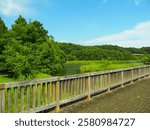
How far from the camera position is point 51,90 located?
979 centimetres

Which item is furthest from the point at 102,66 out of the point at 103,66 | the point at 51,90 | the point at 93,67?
the point at 93,67

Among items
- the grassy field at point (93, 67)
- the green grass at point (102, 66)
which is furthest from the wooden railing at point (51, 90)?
the grassy field at point (93, 67)

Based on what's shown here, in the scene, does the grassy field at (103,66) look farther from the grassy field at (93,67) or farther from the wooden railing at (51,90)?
the wooden railing at (51,90)

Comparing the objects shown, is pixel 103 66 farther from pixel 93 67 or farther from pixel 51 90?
pixel 93 67

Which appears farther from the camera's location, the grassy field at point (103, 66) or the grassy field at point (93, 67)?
the grassy field at point (93, 67)

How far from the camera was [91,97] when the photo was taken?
12.9 m

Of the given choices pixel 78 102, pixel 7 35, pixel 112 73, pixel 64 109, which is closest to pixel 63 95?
pixel 64 109

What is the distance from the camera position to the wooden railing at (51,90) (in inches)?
315

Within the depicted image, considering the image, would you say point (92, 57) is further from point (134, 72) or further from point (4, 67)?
point (134, 72)

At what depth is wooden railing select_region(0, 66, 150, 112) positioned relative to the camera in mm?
8008

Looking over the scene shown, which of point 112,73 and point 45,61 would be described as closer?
point 112,73

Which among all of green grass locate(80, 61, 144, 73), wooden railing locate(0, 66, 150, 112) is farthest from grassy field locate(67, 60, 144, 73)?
wooden railing locate(0, 66, 150, 112)

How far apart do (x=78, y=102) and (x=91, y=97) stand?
4.61 ft

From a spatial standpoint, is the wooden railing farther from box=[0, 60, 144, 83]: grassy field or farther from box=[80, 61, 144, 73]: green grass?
box=[0, 60, 144, 83]: grassy field
